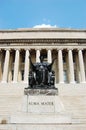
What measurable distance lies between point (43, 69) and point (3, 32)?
31.3 m

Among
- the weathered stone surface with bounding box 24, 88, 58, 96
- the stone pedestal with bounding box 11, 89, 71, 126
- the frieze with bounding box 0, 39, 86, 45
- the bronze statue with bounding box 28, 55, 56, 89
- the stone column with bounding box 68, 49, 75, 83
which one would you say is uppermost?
the frieze with bounding box 0, 39, 86, 45

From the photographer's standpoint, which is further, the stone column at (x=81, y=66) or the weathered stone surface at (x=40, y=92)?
the stone column at (x=81, y=66)

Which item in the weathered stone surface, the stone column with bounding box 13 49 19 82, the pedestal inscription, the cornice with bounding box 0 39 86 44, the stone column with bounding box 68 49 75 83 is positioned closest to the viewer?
the pedestal inscription

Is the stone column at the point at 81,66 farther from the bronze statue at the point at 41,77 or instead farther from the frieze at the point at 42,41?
the bronze statue at the point at 41,77

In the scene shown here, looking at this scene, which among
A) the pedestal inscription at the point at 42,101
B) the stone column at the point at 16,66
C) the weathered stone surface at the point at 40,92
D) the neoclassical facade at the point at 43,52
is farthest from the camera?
the neoclassical facade at the point at 43,52

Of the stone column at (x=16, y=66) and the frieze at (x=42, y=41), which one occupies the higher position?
the frieze at (x=42, y=41)

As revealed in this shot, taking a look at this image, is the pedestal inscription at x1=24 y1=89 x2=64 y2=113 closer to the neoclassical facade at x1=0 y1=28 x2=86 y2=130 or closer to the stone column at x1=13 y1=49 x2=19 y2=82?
the neoclassical facade at x1=0 y1=28 x2=86 y2=130

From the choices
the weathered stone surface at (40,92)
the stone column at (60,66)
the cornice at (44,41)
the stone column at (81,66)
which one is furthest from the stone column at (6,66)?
the weathered stone surface at (40,92)

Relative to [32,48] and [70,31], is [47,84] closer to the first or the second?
[32,48]

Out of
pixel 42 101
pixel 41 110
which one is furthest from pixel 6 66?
pixel 41 110

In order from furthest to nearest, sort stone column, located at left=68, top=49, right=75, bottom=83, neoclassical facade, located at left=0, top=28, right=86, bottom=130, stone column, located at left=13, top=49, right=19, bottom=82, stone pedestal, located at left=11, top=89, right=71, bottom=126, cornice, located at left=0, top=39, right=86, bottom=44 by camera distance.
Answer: cornice, located at left=0, top=39, right=86, bottom=44 < neoclassical facade, located at left=0, top=28, right=86, bottom=130 < stone column, located at left=13, top=49, right=19, bottom=82 < stone column, located at left=68, top=49, right=75, bottom=83 < stone pedestal, located at left=11, top=89, right=71, bottom=126

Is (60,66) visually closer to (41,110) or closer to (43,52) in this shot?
(43,52)

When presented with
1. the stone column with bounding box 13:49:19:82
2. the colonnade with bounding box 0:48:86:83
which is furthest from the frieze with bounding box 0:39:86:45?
the stone column with bounding box 13:49:19:82

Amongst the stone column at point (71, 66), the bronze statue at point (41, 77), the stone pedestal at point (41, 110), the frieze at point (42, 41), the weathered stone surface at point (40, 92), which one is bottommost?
the stone pedestal at point (41, 110)
